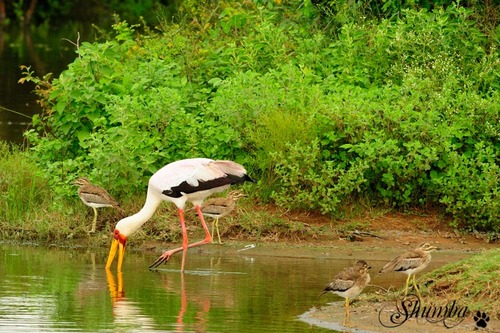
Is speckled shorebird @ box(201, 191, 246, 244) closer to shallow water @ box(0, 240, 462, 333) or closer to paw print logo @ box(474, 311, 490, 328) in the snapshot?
shallow water @ box(0, 240, 462, 333)

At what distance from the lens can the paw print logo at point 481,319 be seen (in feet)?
29.0

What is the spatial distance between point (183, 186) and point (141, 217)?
19.6 inches

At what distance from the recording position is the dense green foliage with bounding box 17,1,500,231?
12.7m

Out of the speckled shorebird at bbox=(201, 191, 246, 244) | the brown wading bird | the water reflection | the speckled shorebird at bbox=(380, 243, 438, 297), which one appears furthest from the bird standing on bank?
the speckled shorebird at bbox=(380, 243, 438, 297)

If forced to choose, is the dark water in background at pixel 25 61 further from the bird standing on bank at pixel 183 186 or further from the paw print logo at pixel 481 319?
the paw print logo at pixel 481 319

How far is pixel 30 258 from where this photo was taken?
39.6 ft

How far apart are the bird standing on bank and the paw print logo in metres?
3.54

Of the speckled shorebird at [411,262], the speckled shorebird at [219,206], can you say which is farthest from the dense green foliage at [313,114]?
the speckled shorebird at [411,262]

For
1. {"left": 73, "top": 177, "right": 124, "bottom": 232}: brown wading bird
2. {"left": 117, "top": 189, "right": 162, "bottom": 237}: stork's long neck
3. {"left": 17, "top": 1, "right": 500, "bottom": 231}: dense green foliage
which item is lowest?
{"left": 117, "top": 189, "right": 162, "bottom": 237}: stork's long neck

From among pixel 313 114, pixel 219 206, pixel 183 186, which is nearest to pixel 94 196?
pixel 183 186

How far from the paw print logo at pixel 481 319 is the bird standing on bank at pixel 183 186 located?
3.54 m

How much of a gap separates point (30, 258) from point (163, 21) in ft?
15.9

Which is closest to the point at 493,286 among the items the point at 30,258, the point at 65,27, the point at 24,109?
the point at 30,258

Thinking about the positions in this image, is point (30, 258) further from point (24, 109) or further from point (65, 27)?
point (65, 27)
